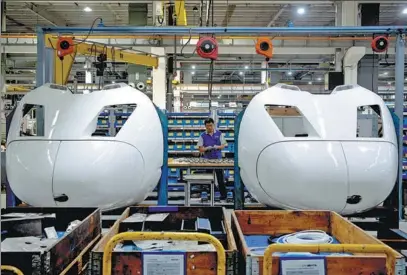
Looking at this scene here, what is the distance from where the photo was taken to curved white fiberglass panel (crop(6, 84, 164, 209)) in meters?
3.42

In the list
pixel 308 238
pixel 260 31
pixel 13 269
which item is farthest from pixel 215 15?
pixel 13 269

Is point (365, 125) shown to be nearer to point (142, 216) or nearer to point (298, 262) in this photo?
point (142, 216)

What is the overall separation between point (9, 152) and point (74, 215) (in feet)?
3.43

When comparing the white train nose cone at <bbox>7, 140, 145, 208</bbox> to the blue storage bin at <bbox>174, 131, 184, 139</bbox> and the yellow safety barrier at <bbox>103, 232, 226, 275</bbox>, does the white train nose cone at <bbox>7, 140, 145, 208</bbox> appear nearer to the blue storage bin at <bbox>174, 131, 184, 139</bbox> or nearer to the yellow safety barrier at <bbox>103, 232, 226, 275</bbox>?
the yellow safety barrier at <bbox>103, 232, 226, 275</bbox>

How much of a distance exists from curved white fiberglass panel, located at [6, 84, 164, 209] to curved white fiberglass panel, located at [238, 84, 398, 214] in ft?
3.21

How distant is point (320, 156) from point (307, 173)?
0.60 feet

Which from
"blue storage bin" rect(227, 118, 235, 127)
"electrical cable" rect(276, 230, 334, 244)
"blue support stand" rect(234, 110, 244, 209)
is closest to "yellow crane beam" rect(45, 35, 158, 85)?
"blue storage bin" rect(227, 118, 235, 127)

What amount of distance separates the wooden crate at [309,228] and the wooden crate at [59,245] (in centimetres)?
92

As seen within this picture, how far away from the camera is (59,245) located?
6.84ft

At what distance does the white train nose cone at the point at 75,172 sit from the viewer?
134 inches

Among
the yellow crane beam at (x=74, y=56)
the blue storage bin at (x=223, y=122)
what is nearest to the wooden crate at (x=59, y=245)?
the yellow crane beam at (x=74, y=56)

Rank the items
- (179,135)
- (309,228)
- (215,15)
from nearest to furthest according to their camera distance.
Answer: (309,228)
(179,135)
(215,15)

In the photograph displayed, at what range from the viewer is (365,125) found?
24.8 feet

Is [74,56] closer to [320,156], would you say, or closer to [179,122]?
[179,122]
